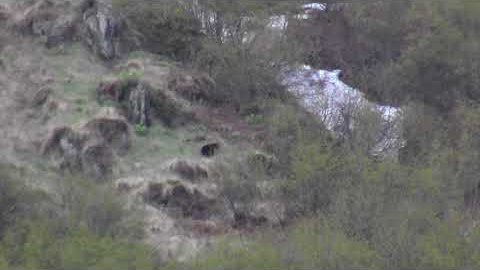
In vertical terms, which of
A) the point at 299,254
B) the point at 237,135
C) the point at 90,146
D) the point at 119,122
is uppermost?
the point at 119,122

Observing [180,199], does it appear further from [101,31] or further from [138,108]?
[101,31]

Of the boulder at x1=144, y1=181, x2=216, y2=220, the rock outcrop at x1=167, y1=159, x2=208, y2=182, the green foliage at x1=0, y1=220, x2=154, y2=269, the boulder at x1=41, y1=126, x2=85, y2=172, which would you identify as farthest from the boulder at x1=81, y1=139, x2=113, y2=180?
the green foliage at x1=0, y1=220, x2=154, y2=269

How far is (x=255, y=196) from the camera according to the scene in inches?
891

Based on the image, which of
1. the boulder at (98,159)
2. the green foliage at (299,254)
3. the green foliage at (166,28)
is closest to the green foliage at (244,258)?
the green foliage at (299,254)

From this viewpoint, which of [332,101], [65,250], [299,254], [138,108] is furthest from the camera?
[332,101]

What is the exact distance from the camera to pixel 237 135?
28875mm

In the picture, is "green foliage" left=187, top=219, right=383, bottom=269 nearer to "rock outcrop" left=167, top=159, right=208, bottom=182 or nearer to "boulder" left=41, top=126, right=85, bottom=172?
"rock outcrop" left=167, top=159, right=208, bottom=182

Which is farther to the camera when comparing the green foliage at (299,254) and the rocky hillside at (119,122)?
the rocky hillside at (119,122)

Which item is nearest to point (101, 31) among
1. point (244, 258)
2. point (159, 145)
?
point (159, 145)

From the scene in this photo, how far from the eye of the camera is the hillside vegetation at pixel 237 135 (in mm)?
15867

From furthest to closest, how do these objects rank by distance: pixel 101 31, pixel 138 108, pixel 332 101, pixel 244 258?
pixel 101 31 < pixel 332 101 < pixel 138 108 < pixel 244 258

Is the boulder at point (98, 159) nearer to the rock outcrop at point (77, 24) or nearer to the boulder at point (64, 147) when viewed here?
the boulder at point (64, 147)

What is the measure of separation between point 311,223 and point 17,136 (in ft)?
44.0

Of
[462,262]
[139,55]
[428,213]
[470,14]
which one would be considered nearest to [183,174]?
[139,55]
